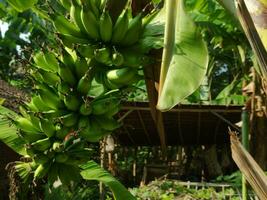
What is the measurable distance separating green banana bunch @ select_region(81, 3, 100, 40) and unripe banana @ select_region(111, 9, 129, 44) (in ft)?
0.16

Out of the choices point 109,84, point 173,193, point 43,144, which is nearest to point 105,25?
point 109,84

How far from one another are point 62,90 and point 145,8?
31 centimetres

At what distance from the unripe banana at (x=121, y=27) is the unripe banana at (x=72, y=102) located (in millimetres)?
187

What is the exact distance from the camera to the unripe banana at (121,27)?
1177 mm

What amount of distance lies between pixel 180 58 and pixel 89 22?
35 centimetres

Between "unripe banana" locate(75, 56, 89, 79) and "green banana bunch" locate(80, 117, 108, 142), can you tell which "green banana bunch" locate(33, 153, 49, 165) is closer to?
"green banana bunch" locate(80, 117, 108, 142)

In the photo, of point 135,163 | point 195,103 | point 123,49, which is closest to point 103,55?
point 123,49

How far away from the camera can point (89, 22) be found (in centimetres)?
121

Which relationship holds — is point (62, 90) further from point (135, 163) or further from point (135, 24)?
point (135, 163)

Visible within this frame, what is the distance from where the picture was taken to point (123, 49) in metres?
1.24

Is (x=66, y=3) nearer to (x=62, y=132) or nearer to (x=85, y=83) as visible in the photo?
(x=85, y=83)

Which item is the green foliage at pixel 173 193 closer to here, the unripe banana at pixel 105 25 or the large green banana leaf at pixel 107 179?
the large green banana leaf at pixel 107 179

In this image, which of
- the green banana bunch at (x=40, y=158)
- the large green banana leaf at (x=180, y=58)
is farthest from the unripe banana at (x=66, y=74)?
the large green banana leaf at (x=180, y=58)

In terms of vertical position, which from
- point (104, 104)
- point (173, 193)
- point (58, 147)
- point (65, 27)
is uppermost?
point (65, 27)
